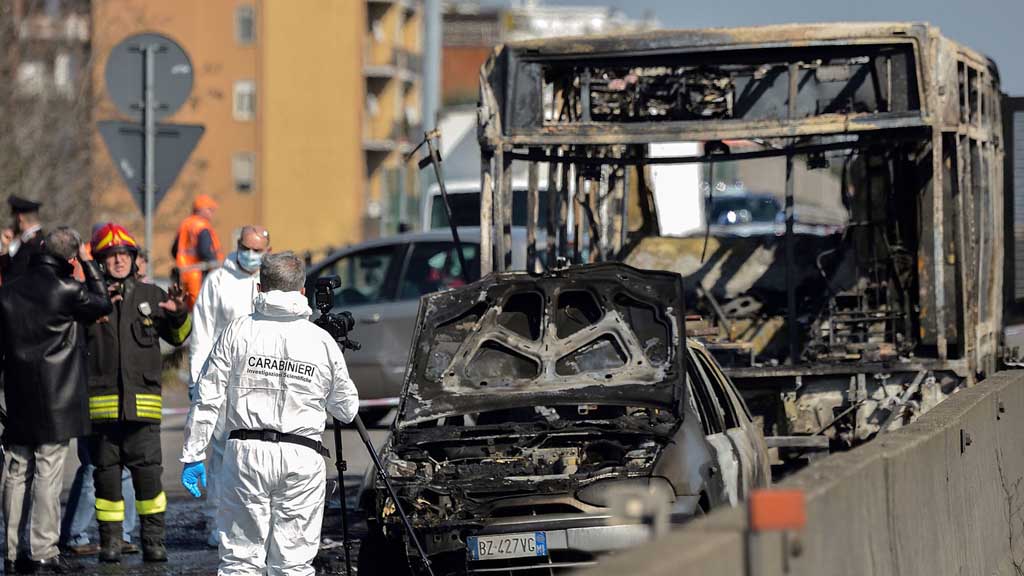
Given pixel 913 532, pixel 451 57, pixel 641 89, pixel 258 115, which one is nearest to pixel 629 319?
pixel 913 532

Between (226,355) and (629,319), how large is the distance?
2.46 m

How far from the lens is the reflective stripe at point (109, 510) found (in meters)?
10.4

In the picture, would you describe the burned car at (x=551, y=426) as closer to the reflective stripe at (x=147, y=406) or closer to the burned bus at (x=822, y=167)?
the reflective stripe at (x=147, y=406)

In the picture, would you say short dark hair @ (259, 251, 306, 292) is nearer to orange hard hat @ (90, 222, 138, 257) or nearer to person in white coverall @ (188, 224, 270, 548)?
person in white coverall @ (188, 224, 270, 548)

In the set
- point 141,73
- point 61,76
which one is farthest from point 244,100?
point 141,73

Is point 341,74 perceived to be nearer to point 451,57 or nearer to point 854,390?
point 451,57

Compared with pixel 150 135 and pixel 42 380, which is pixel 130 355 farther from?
pixel 150 135

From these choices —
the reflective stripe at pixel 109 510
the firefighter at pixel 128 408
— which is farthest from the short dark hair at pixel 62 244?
the reflective stripe at pixel 109 510

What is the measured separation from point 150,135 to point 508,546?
7010 millimetres

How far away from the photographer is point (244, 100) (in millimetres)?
71000

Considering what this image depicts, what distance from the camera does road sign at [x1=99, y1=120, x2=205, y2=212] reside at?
13820mm

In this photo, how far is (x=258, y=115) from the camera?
70812 mm

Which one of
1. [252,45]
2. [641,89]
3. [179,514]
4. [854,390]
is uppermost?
[252,45]

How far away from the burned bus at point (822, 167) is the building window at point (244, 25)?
58028mm
